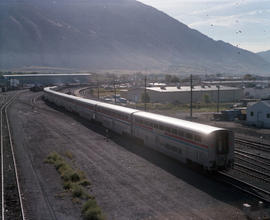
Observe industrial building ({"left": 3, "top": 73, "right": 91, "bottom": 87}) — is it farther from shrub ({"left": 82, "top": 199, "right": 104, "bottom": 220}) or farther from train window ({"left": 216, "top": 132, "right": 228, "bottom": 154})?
Answer: shrub ({"left": 82, "top": 199, "right": 104, "bottom": 220})

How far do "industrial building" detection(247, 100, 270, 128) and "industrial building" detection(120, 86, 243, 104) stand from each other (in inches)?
1194

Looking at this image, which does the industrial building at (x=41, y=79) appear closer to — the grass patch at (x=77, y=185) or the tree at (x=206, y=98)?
the tree at (x=206, y=98)

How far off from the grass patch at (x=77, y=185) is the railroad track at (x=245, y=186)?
7503 millimetres

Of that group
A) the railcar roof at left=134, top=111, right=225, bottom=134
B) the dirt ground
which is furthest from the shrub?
the railcar roof at left=134, top=111, right=225, bottom=134

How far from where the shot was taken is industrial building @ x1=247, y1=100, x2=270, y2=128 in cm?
4047

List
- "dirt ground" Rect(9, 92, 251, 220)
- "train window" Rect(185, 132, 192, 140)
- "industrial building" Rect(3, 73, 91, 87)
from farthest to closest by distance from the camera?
"industrial building" Rect(3, 73, 91, 87), "train window" Rect(185, 132, 192, 140), "dirt ground" Rect(9, 92, 251, 220)

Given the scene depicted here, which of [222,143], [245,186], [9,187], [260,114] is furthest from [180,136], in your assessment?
[260,114]

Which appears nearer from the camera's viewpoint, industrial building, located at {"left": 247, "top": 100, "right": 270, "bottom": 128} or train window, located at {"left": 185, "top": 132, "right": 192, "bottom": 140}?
train window, located at {"left": 185, "top": 132, "right": 192, "bottom": 140}

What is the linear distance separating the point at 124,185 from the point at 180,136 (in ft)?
16.4

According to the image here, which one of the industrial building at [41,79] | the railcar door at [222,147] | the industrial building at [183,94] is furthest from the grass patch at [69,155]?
the industrial building at [41,79]

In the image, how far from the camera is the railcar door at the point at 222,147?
18453mm

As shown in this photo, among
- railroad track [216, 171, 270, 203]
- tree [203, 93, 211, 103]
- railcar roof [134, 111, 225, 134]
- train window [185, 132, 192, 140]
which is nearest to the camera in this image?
railroad track [216, 171, 270, 203]

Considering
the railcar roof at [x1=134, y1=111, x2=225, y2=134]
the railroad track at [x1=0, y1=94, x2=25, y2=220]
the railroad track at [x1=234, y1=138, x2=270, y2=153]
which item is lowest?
the railroad track at [x1=234, y1=138, x2=270, y2=153]

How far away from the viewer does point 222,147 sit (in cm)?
1869
